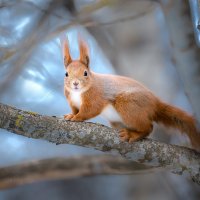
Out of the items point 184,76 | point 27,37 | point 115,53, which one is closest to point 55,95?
point 115,53

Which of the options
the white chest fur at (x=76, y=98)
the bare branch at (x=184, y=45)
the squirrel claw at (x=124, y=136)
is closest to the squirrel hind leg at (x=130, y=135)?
the squirrel claw at (x=124, y=136)

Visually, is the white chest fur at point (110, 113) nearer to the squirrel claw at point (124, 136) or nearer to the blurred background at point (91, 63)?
the squirrel claw at point (124, 136)

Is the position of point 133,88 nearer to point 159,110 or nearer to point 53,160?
point 159,110

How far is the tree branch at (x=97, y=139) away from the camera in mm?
1598

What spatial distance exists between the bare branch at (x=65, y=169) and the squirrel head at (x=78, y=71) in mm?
581

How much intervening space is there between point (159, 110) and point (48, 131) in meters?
0.49

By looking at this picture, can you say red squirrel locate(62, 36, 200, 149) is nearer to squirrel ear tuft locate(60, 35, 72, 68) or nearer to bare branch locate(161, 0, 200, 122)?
squirrel ear tuft locate(60, 35, 72, 68)

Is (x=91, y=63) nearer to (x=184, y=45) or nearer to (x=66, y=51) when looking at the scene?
(x=66, y=51)

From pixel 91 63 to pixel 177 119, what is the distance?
75cm

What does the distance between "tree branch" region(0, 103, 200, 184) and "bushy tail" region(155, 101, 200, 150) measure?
0.12 meters

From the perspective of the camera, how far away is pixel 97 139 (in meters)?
1.63

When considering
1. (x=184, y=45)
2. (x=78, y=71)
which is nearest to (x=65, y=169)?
(x=78, y=71)

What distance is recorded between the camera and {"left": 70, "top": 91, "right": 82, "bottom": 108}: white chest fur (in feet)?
6.12

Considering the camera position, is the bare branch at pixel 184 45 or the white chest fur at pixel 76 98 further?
the white chest fur at pixel 76 98
